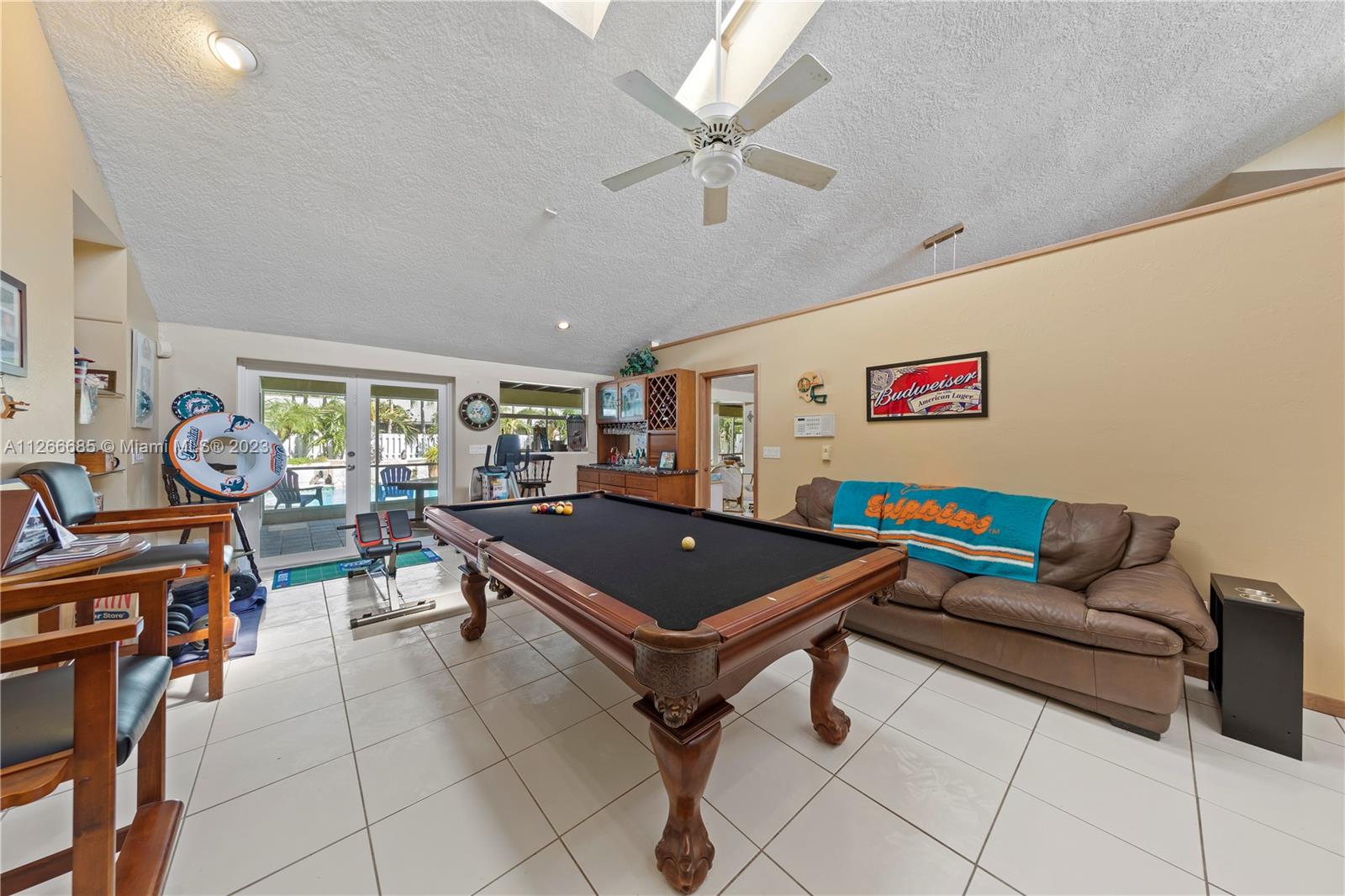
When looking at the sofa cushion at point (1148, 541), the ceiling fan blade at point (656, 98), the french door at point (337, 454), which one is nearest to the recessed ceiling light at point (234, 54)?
the ceiling fan blade at point (656, 98)

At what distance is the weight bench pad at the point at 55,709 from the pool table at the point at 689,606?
92 cm

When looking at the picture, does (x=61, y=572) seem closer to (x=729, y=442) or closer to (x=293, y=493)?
(x=293, y=493)

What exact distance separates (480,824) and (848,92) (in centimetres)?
400

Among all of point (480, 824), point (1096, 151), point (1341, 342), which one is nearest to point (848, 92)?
point (1096, 151)

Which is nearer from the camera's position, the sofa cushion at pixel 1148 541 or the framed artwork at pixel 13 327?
the framed artwork at pixel 13 327

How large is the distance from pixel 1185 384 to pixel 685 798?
325 cm

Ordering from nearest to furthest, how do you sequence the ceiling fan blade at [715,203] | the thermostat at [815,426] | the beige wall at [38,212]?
the beige wall at [38,212]
the ceiling fan blade at [715,203]
the thermostat at [815,426]

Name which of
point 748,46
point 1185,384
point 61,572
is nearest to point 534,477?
point 61,572

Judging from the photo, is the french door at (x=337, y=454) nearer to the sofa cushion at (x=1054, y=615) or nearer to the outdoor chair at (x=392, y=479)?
the outdoor chair at (x=392, y=479)

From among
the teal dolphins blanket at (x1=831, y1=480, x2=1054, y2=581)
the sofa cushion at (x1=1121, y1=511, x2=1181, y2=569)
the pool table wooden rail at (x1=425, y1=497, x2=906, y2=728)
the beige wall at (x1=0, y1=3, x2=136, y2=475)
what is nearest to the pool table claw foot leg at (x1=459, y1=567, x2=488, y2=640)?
the pool table wooden rail at (x1=425, y1=497, x2=906, y2=728)

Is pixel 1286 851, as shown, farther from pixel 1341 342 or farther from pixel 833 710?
pixel 1341 342

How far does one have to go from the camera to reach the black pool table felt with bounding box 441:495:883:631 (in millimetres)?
1356

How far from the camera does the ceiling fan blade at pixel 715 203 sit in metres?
2.31

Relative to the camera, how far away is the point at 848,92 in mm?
2613
